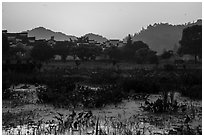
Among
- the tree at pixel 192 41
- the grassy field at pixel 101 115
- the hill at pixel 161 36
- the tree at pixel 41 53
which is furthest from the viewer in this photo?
the hill at pixel 161 36

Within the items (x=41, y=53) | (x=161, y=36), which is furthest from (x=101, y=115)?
(x=161, y=36)

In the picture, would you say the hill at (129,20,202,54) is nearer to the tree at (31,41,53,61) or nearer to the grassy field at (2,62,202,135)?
the tree at (31,41,53,61)

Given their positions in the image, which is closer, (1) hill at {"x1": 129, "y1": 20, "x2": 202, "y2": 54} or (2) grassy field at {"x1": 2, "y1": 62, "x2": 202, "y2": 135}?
(2) grassy field at {"x1": 2, "y1": 62, "x2": 202, "y2": 135}

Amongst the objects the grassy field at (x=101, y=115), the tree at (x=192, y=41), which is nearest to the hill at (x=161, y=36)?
the tree at (x=192, y=41)

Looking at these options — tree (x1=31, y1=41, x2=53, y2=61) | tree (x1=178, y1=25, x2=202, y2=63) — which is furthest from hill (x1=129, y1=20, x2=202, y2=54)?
tree (x1=31, y1=41, x2=53, y2=61)

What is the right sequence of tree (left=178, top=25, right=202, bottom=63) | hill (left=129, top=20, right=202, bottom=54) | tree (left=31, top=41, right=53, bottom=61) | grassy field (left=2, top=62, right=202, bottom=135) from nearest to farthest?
1. grassy field (left=2, top=62, right=202, bottom=135)
2. tree (left=31, top=41, right=53, bottom=61)
3. tree (left=178, top=25, right=202, bottom=63)
4. hill (left=129, top=20, right=202, bottom=54)

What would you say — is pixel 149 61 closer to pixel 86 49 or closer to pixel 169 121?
pixel 86 49

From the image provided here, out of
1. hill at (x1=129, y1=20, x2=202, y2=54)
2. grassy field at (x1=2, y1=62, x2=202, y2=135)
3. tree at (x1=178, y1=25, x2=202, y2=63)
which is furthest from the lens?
hill at (x1=129, y1=20, x2=202, y2=54)

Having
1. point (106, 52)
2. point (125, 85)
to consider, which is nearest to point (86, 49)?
point (106, 52)

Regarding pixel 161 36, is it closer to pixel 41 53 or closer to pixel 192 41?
pixel 192 41

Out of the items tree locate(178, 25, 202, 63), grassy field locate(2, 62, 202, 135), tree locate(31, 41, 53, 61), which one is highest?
tree locate(178, 25, 202, 63)

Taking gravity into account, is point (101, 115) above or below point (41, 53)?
below

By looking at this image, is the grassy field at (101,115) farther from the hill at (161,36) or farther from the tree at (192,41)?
the hill at (161,36)

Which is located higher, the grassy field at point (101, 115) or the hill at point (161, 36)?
the hill at point (161, 36)
